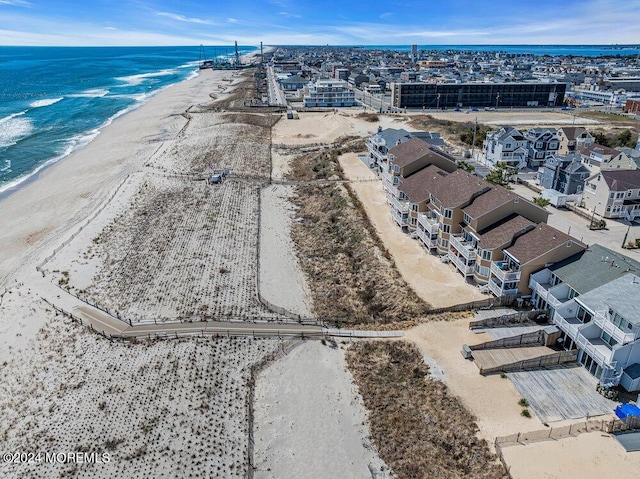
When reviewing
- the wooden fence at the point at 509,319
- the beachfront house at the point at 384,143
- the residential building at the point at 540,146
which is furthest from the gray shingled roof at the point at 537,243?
the residential building at the point at 540,146

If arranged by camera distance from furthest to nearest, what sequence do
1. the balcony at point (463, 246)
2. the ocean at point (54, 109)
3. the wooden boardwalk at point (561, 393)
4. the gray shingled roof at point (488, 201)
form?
the ocean at point (54, 109), the gray shingled roof at point (488, 201), the balcony at point (463, 246), the wooden boardwalk at point (561, 393)

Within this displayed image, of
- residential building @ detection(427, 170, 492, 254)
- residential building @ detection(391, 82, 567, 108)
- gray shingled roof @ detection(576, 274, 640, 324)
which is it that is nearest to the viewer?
gray shingled roof @ detection(576, 274, 640, 324)

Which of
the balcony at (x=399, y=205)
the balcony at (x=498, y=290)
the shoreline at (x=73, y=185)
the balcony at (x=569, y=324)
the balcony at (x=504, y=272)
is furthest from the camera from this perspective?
the shoreline at (x=73, y=185)

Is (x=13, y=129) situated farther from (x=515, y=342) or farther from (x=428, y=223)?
(x=515, y=342)

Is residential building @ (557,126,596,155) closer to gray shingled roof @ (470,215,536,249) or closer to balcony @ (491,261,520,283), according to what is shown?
gray shingled roof @ (470,215,536,249)

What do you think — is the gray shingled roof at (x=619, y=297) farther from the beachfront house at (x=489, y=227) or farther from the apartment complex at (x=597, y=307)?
the beachfront house at (x=489, y=227)

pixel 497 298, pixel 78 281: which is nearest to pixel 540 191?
pixel 497 298

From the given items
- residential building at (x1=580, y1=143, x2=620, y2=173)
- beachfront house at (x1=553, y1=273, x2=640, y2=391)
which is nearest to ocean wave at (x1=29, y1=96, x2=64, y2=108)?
residential building at (x1=580, y1=143, x2=620, y2=173)
